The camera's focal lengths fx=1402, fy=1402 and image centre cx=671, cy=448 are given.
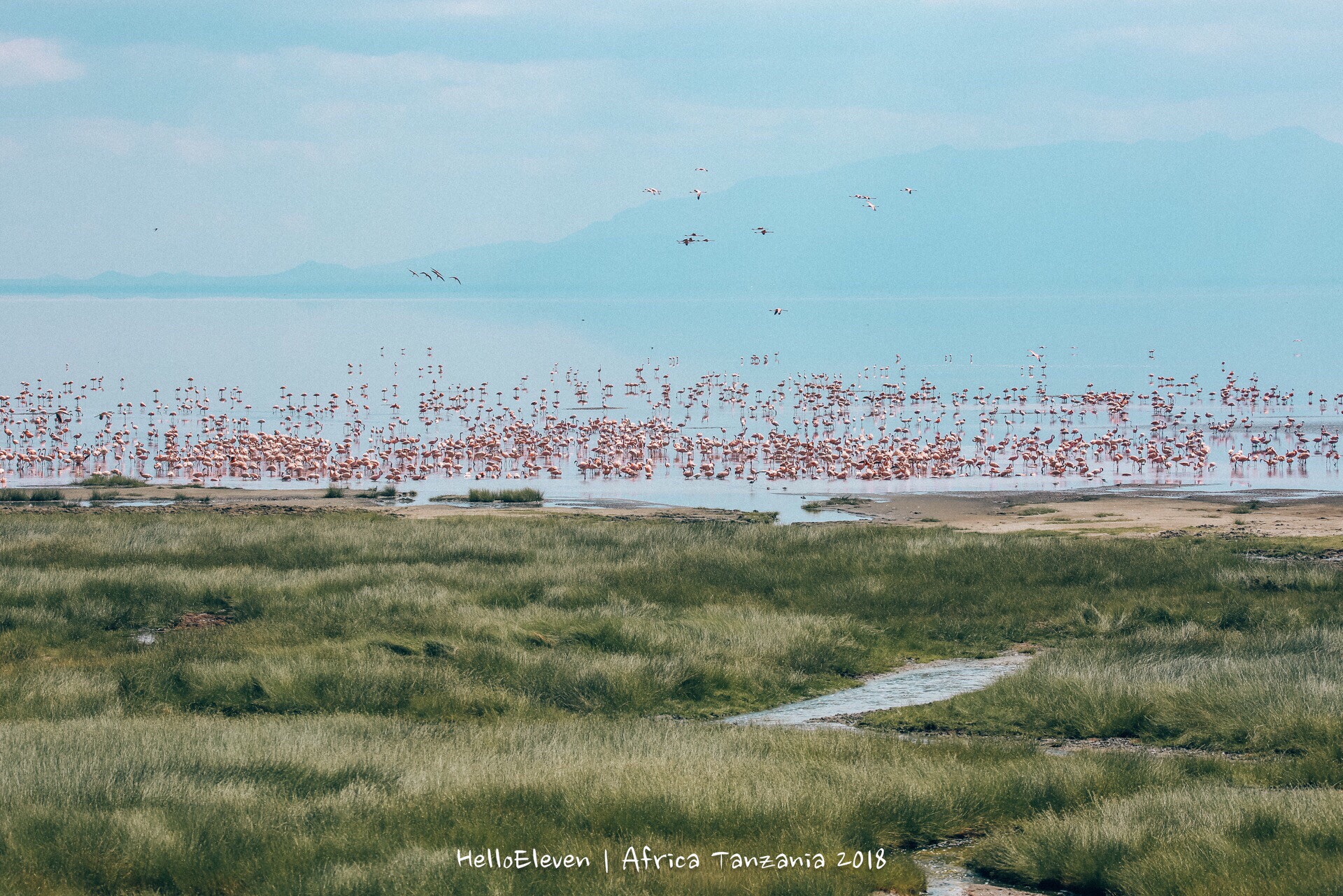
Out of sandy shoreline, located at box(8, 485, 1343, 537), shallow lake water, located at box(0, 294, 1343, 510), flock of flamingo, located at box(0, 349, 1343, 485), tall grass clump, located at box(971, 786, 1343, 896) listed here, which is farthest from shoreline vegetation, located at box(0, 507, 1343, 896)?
flock of flamingo, located at box(0, 349, 1343, 485)

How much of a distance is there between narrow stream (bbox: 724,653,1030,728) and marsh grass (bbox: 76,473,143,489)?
26.6m

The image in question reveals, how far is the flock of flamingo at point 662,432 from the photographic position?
137ft

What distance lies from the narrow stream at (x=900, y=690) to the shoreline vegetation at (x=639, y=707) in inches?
16.4

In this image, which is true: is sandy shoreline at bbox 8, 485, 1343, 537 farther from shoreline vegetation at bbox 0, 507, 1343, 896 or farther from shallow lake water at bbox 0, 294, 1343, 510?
shoreline vegetation at bbox 0, 507, 1343, 896


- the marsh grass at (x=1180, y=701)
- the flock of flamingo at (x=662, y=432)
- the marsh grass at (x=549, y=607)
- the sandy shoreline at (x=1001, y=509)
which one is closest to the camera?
the marsh grass at (x=1180, y=701)

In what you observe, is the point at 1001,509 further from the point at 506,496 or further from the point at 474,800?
the point at 474,800

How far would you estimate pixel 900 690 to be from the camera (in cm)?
1633

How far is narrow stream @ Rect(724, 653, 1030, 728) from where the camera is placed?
15242 millimetres

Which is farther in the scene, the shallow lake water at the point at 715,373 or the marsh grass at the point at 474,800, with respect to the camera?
the shallow lake water at the point at 715,373

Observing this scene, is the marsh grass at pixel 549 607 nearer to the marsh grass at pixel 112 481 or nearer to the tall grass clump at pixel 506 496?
the tall grass clump at pixel 506 496

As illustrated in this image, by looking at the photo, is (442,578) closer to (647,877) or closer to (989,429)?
(647,877)

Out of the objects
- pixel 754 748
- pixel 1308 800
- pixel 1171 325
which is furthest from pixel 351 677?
pixel 1171 325

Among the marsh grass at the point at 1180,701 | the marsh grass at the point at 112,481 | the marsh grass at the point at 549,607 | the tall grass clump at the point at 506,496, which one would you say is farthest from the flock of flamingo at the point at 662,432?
the marsh grass at the point at 1180,701

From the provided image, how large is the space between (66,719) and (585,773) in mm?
6034
